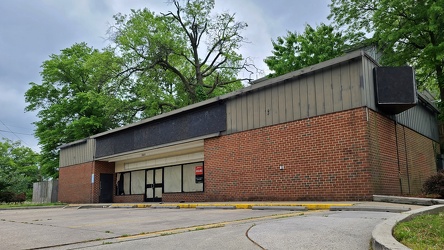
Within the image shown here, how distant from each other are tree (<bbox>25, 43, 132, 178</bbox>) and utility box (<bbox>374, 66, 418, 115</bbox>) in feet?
84.5

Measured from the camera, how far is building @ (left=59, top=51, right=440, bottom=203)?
13.0m

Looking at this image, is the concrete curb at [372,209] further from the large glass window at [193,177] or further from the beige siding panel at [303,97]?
the large glass window at [193,177]

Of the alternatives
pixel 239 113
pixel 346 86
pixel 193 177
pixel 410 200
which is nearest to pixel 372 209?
pixel 410 200

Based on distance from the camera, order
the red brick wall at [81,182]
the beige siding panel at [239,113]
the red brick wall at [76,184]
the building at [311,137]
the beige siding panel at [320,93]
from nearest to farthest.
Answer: the building at [311,137], the beige siding panel at [320,93], the beige siding panel at [239,113], the red brick wall at [81,182], the red brick wall at [76,184]

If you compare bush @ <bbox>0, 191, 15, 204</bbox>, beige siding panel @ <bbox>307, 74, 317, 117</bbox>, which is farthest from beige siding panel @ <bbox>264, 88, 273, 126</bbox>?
bush @ <bbox>0, 191, 15, 204</bbox>

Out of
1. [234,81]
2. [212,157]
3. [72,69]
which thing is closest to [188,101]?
[234,81]

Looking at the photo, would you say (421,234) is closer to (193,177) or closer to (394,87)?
(394,87)

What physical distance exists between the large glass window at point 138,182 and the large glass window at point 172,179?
2.72m

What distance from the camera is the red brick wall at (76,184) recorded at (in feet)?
92.9

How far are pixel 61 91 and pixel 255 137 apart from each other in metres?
31.0

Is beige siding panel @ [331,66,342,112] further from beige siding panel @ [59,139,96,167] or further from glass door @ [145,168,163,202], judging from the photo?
beige siding panel @ [59,139,96,167]

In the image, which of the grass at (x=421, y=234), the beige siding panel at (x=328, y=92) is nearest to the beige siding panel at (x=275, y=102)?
the beige siding panel at (x=328, y=92)

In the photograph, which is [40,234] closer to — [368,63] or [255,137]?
[255,137]

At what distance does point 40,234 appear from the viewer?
318 inches
